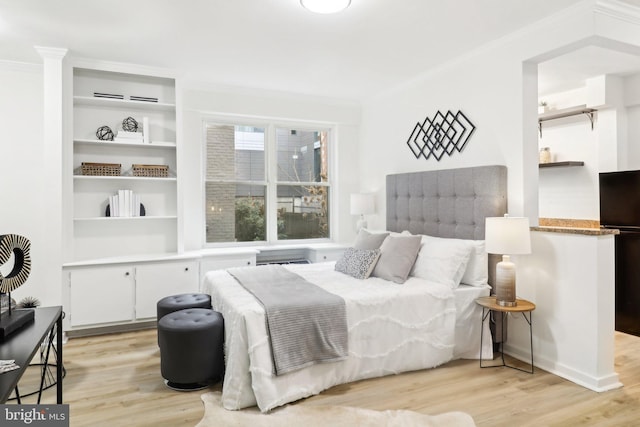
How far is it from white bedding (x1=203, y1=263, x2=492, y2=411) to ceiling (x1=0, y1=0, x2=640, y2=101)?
6.50ft

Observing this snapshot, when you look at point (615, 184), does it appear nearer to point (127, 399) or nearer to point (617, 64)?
point (617, 64)

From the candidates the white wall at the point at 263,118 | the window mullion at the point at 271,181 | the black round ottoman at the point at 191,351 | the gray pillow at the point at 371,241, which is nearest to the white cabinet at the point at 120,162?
the white wall at the point at 263,118

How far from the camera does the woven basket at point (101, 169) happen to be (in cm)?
397

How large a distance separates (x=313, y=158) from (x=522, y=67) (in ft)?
9.59

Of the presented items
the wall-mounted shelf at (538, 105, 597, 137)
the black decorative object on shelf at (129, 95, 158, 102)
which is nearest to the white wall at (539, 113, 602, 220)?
the wall-mounted shelf at (538, 105, 597, 137)

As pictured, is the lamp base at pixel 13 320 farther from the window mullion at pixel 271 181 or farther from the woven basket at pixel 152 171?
the window mullion at pixel 271 181

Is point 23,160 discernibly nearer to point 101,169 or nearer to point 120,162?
point 101,169

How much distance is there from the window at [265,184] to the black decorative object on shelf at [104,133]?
1.10m

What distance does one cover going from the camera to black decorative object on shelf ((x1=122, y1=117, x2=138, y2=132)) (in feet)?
13.6

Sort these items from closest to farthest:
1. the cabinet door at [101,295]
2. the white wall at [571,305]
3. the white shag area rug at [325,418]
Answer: the white shag area rug at [325,418] → the white wall at [571,305] → the cabinet door at [101,295]

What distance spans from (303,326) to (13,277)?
1.55 metres

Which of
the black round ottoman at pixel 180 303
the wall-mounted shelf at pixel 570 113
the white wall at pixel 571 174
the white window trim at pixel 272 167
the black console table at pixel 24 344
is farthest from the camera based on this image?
the white window trim at pixel 272 167

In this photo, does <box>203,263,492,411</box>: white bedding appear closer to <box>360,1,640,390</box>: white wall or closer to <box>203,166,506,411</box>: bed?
<box>203,166,506,411</box>: bed

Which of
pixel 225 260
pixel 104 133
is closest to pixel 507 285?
pixel 225 260
